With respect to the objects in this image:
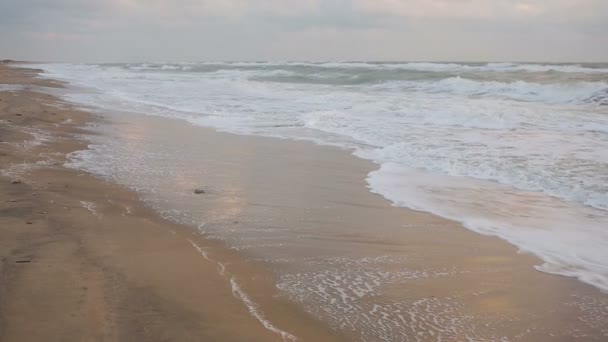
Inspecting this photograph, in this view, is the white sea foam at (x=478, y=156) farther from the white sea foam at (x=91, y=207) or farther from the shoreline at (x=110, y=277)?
the shoreline at (x=110, y=277)

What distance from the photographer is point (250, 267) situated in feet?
11.4

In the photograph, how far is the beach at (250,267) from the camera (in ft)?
8.72

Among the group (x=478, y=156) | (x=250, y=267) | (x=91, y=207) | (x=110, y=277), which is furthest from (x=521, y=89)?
(x=110, y=277)

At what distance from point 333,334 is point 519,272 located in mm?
1643

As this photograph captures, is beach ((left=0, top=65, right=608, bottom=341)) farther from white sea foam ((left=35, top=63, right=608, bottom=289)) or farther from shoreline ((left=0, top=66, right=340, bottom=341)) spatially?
white sea foam ((left=35, top=63, right=608, bottom=289))

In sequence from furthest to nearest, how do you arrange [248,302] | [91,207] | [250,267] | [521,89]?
[521,89]
[91,207]
[250,267]
[248,302]

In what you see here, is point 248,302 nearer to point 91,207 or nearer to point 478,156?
point 91,207

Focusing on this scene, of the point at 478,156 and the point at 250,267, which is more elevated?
the point at 478,156

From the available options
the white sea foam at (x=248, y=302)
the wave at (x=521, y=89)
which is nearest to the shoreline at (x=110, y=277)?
the white sea foam at (x=248, y=302)

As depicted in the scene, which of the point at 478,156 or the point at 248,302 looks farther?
the point at 478,156

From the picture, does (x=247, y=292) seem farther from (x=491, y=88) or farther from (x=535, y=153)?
(x=491, y=88)

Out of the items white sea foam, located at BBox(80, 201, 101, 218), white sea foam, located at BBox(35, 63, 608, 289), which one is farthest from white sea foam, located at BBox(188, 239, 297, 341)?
white sea foam, located at BBox(35, 63, 608, 289)

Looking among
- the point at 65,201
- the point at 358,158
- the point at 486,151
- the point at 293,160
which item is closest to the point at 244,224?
the point at 65,201

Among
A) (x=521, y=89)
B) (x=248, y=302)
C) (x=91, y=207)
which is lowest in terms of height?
(x=248, y=302)
